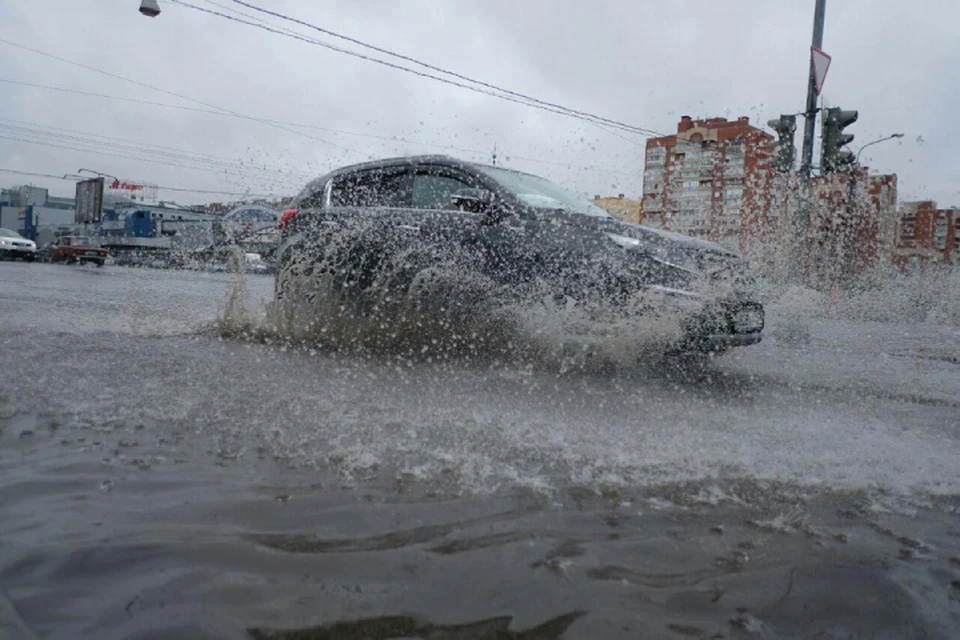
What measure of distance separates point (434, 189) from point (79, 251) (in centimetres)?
2674

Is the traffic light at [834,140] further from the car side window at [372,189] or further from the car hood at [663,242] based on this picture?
the car side window at [372,189]

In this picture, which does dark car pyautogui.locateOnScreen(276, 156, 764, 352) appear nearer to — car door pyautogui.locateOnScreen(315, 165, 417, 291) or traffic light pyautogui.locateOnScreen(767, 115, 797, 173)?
car door pyautogui.locateOnScreen(315, 165, 417, 291)

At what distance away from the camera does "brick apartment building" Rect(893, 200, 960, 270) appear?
24469 mm

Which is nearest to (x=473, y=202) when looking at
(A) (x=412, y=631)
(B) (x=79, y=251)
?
(A) (x=412, y=631)

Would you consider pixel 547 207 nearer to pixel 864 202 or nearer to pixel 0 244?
pixel 864 202

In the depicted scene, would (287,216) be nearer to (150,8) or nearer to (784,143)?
(784,143)

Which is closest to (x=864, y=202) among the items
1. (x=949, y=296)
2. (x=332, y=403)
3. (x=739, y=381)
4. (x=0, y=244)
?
(x=949, y=296)

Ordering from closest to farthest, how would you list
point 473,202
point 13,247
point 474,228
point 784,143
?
point 473,202 < point 474,228 < point 784,143 < point 13,247

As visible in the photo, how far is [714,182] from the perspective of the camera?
18.6 m

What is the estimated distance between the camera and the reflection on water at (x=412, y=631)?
1.49m

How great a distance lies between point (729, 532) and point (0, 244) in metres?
32.8

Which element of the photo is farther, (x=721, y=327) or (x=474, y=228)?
(x=474, y=228)

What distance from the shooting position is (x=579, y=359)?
209 inches

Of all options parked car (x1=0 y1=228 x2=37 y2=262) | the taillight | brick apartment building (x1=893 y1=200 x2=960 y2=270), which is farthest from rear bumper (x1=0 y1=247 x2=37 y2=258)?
brick apartment building (x1=893 y1=200 x2=960 y2=270)
